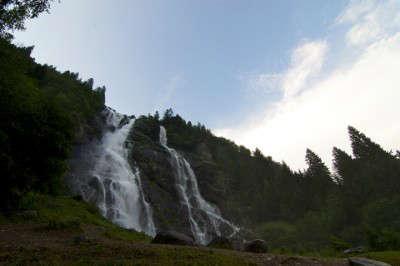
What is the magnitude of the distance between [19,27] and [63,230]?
32.8ft

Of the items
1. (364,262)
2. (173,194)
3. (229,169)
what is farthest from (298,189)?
(364,262)

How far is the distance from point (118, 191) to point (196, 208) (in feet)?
45.9

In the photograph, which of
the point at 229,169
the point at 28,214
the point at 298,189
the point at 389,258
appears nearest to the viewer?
the point at 389,258

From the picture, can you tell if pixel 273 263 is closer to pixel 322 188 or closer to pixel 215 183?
pixel 215 183

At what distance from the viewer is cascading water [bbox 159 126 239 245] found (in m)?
46.9

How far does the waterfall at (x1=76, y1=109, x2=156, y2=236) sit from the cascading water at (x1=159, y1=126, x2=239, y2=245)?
7.39 metres

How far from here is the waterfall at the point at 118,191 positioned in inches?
1539

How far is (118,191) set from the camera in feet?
137

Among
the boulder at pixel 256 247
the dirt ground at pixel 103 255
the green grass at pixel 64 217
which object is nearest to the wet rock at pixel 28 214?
the green grass at pixel 64 217

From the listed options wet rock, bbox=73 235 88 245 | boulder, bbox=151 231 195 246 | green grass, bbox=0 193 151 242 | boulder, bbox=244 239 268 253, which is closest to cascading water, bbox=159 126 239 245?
green grass, bbox=0 193 151 242

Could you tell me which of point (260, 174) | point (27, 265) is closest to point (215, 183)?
point (260, 174)

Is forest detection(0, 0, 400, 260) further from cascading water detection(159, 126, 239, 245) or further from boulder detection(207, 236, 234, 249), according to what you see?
boulder detection(207, 236, 234, 249)

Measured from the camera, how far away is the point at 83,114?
197 ft

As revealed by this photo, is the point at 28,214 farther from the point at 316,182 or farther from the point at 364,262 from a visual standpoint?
the point at 316,182
